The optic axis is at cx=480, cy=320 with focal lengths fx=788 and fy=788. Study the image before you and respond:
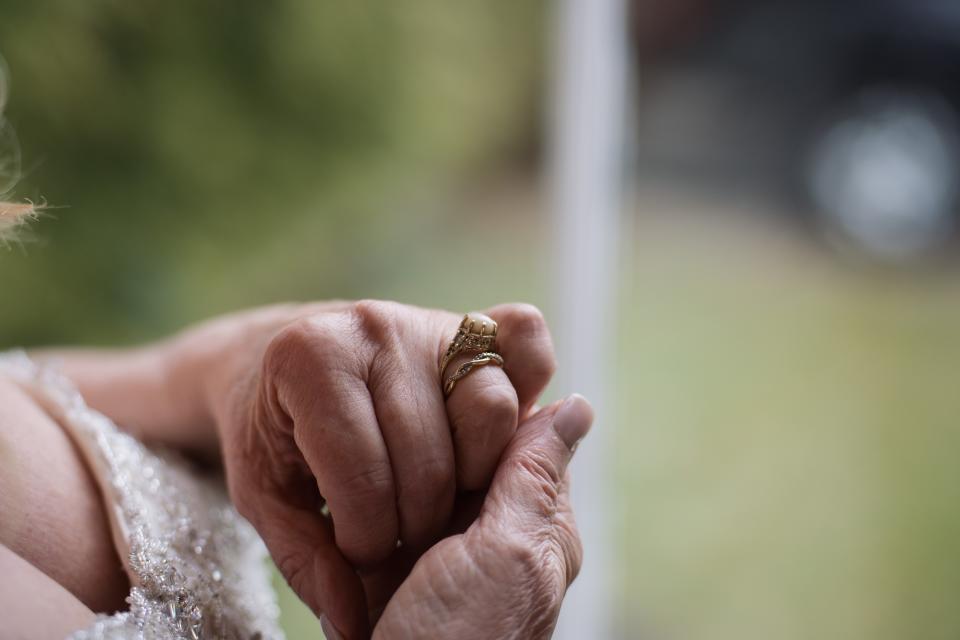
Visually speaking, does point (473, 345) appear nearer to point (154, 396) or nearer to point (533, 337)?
point (533, 337)

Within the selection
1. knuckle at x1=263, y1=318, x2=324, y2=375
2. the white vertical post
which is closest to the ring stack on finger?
knuckle at x1=263, y1=318, x2=324, y2=375

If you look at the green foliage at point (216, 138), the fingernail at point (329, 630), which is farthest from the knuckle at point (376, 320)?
the green foliage at point (216, 138)

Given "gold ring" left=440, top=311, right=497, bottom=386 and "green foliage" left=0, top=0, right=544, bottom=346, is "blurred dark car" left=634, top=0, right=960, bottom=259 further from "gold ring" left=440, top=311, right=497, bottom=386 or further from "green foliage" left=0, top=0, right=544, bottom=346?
"gold ring" left=440, top=311, right=497, bottom=386

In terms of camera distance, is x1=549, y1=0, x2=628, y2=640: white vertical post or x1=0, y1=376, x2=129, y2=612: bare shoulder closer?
x1=0, y1=376, x2=129, y2=612: bare shoulder

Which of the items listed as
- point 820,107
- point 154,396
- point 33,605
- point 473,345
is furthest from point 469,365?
point 820,107

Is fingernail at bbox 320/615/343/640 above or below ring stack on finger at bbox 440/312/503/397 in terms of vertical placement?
below

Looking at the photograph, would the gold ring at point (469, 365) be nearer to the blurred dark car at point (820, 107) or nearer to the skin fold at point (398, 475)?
the skin fold at point (398, 475)

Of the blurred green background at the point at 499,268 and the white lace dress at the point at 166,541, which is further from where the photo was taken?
the blurred green background at the point at 499,268

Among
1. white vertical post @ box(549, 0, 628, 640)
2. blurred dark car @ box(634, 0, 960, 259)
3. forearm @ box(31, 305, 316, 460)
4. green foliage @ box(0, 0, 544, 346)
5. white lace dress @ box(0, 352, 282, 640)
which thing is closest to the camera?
white lace dress @ box(0, 352, 282, 640)
